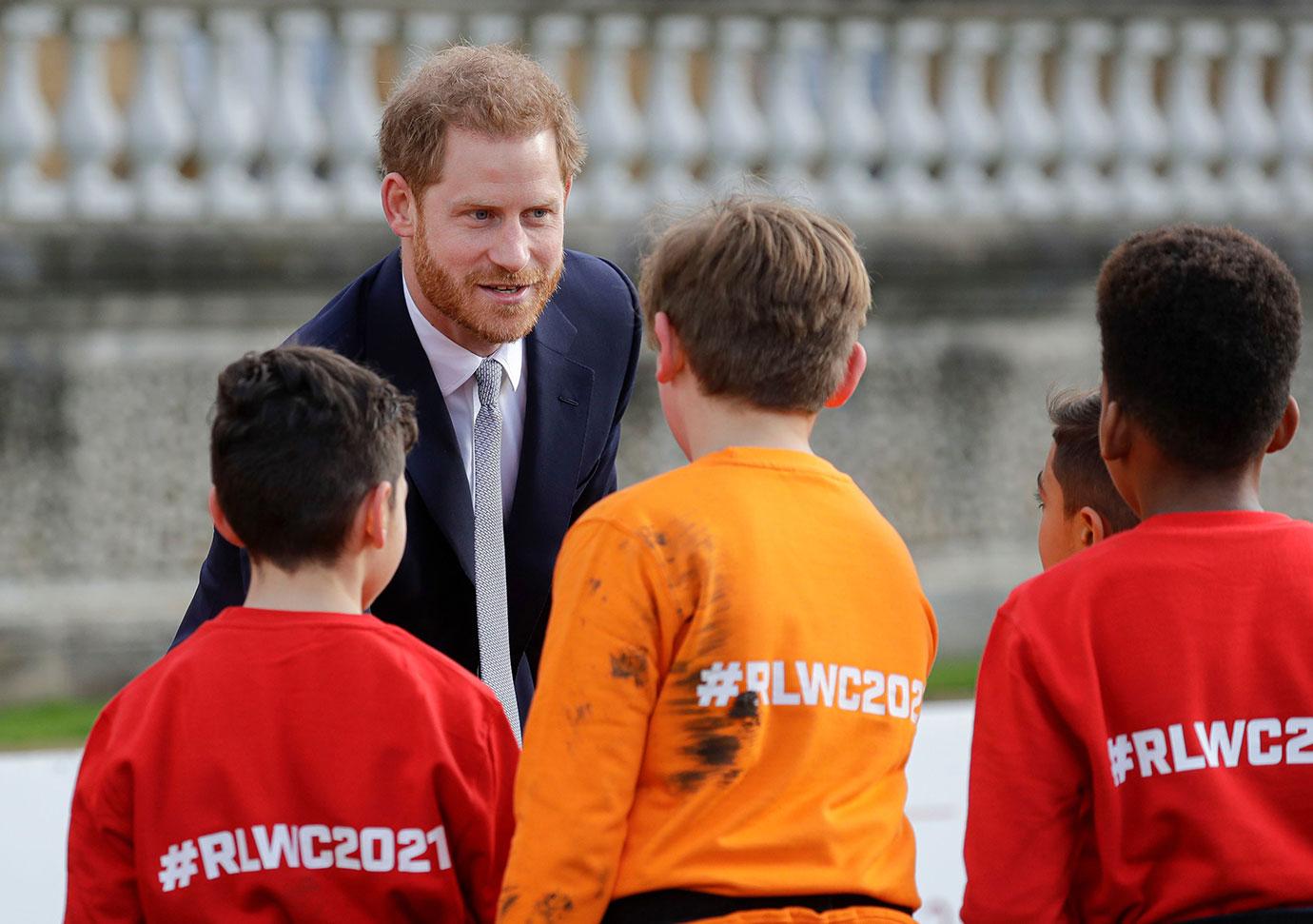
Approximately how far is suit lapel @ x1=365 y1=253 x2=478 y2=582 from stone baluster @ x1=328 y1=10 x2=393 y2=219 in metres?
3.30

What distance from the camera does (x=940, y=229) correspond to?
700 cm

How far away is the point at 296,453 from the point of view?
7.89 feet

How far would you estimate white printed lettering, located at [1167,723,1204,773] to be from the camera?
2.18m

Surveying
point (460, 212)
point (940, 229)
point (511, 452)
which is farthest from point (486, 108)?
point (940, 229)

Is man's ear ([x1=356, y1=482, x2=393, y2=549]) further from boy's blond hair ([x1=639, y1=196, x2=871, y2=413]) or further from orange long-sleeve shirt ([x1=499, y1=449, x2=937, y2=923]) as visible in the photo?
boy's blond hair ([x1=639, y1=196, x2=871, y2=413])

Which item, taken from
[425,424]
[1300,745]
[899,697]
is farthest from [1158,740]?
[425,424]

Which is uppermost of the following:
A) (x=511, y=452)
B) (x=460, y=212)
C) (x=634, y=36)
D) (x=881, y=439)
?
(x=634, y=36)

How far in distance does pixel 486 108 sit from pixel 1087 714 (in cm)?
144

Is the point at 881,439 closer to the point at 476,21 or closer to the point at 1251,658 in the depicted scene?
the point at 476,21

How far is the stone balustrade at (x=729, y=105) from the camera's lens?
635 cm

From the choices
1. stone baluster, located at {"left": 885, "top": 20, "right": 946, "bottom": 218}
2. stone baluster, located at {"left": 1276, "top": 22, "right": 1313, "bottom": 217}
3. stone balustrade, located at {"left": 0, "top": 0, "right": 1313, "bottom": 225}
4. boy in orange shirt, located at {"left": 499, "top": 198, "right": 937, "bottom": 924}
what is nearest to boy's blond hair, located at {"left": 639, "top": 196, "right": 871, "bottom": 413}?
boy in orange shirt, located at {"left": 499, "top": 198, "right": 937, "bottom": 924}

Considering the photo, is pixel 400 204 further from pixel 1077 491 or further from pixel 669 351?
pixel 1077 491

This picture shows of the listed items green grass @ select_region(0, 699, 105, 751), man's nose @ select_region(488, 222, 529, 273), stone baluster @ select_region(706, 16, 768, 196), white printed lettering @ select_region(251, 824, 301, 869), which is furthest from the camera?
stone baluster @ select_region(706, 16, 768, 196)

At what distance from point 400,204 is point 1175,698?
1.62 m
